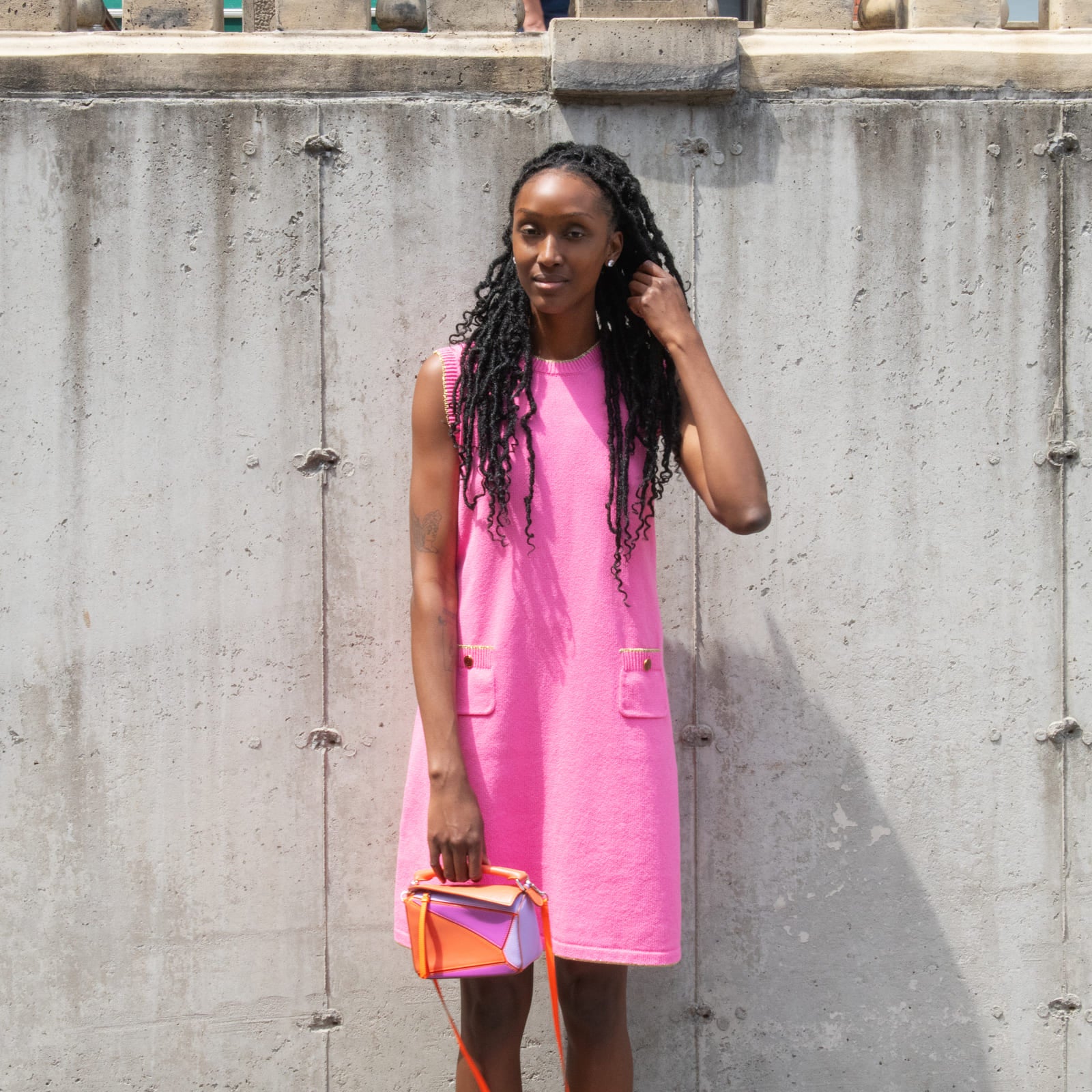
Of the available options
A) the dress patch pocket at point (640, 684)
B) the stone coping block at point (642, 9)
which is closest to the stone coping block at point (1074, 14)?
the stone coping block at point (642, 9)

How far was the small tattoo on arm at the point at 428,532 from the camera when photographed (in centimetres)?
251

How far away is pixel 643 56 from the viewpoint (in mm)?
2979

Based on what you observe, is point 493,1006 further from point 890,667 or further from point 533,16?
point 533,16

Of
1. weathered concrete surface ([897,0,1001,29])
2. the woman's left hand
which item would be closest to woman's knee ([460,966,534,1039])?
the woman's left hand

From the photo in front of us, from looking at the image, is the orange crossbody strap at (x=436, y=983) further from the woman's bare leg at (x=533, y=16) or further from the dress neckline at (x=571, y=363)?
the woman's bare leg at (x=533, y=16)

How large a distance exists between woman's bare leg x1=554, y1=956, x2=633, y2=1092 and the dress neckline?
1.34 meters

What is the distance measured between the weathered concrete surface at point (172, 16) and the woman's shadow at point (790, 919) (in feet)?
7.08

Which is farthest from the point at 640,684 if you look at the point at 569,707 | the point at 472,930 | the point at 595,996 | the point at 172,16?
the point at 172,16

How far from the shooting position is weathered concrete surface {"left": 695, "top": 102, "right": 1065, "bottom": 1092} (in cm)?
309

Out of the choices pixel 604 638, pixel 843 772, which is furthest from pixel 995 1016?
pixel 604 638

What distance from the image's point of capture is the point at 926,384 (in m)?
3.10

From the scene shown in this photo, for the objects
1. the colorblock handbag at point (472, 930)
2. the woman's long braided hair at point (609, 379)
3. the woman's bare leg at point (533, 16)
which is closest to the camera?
the colorblock handbag at point (472, 930)

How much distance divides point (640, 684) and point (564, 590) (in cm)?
26

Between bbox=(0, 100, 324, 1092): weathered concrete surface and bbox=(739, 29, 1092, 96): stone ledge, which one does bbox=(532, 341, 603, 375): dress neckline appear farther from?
bbox=(739, 29, 1092, 96): stone ledge
